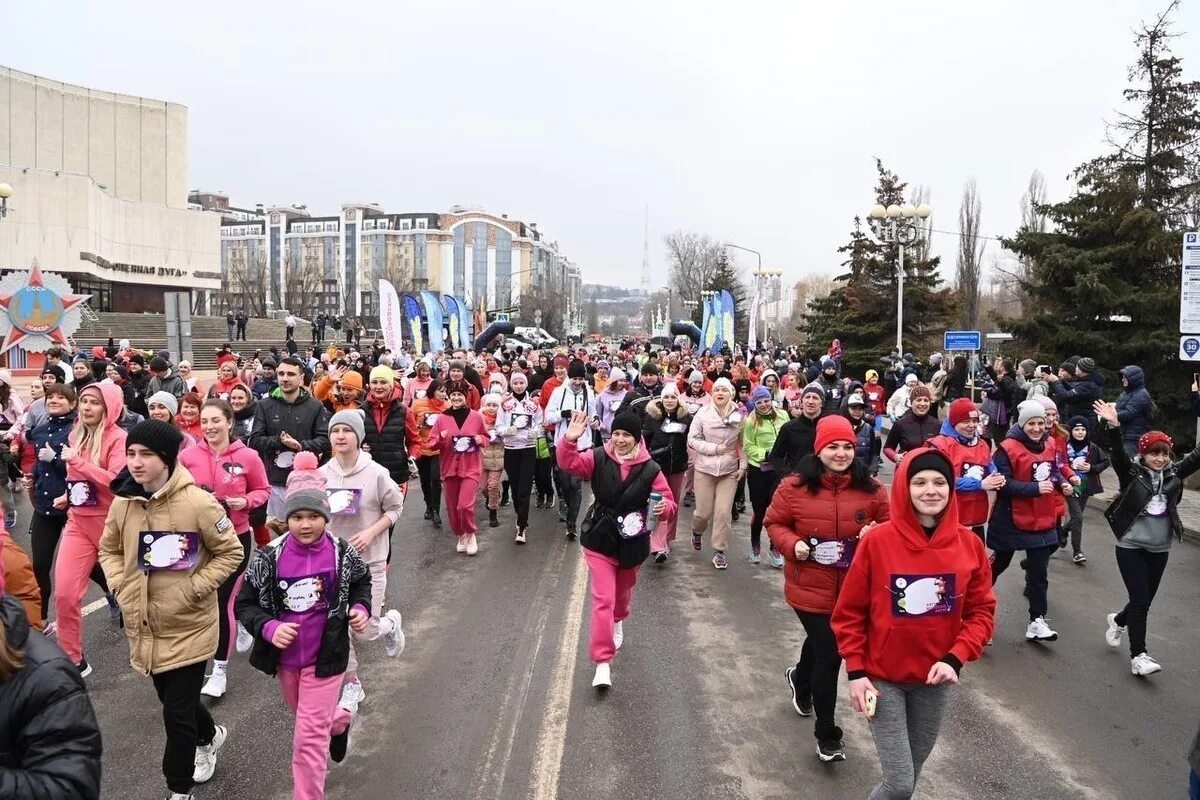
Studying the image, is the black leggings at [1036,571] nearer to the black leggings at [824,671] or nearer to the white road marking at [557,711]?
the black leggings at [824,671]

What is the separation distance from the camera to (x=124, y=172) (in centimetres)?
6456

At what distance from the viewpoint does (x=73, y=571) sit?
488 centimetres

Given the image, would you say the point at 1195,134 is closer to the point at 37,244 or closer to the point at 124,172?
the point at 37,244

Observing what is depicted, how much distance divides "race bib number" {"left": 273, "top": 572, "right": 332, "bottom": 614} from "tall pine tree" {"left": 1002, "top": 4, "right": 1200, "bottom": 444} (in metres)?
17.9

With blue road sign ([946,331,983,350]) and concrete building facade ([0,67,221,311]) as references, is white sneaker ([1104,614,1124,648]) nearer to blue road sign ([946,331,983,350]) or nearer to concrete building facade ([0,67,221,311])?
blue road sign ([946,331,983,350])

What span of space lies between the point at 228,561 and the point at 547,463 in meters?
7.02

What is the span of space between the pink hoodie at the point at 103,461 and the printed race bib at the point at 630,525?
3.10 meters

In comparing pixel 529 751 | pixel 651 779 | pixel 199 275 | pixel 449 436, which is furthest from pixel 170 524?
pixel 199 275

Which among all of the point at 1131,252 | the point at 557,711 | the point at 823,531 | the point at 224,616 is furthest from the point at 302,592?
the point at 1131,252

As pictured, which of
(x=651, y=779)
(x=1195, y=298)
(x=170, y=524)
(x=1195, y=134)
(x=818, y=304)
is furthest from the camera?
(x=818, y=304)

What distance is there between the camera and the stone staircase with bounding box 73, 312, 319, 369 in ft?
147

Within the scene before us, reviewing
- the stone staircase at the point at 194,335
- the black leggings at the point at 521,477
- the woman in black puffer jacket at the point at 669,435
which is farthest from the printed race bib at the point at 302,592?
the stone staircase at the point at 194,335

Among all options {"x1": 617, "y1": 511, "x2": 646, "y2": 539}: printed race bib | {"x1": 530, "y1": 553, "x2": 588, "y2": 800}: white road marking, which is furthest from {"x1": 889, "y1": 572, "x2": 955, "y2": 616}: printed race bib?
{"x1": 617, "y1": 511, "x2": 646, "y2": 539}: printed race bib

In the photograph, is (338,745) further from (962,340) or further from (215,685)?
(962,340)
